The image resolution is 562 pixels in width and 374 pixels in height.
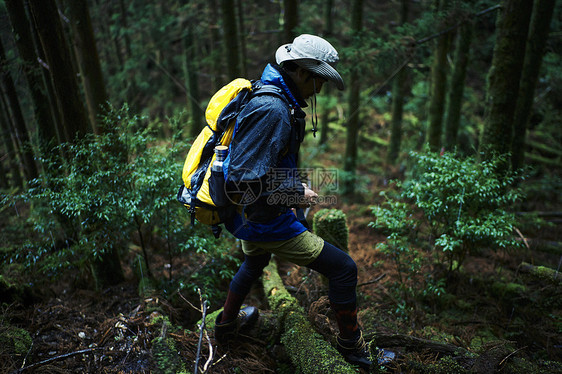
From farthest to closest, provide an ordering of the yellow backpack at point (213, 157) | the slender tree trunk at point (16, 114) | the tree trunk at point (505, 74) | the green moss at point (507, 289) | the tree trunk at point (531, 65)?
the tree trunk at point (531, 65) < the slender tree trunk at point (16, 114) < the tree trunk at point (505, 74) < the green moss at point (507, 289) < the yellow backpack at point (213, 157)

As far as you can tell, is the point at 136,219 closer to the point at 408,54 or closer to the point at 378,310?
the point at 378,310

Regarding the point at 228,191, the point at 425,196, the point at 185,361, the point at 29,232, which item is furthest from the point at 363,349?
the point at 29,232

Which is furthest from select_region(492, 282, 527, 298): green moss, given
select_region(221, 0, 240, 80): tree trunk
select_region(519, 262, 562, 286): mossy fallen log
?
select_region(221, 0, 240, 80): tree trunk

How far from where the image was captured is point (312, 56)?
2.65 m

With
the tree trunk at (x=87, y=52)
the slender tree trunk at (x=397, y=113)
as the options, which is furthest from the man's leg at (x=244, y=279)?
the slender tree trunk at (x=397, y=113)

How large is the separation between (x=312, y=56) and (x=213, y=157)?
1.17 meters

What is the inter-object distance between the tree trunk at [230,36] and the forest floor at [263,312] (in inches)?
180

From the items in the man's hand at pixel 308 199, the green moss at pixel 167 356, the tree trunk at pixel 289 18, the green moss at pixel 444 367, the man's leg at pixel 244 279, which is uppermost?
the tree trunk at pixel 289 18

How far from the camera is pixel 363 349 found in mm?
2945

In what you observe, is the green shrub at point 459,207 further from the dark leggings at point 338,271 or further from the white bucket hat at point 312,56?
the white bucket hat at point 312,56

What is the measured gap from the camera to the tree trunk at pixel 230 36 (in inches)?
284

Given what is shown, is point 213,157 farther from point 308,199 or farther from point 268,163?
point 308,199

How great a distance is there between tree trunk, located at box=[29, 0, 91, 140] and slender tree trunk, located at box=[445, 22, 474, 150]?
7.85 meters

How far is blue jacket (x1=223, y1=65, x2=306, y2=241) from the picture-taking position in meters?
2.39
